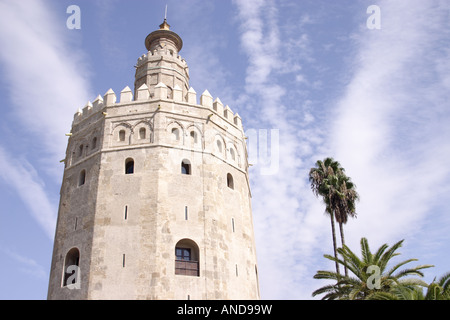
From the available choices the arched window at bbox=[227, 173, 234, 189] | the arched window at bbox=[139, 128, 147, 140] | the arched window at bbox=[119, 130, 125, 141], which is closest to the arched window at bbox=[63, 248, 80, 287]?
the arched window at bbox=[119, 130, 125, 141]

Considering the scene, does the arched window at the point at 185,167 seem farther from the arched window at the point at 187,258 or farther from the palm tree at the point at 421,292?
the palm tree at the point at 421,292

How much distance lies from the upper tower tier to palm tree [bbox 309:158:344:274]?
9.94m

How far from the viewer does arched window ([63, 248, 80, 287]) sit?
75.2 feet

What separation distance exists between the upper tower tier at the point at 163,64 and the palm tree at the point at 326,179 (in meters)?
9.94

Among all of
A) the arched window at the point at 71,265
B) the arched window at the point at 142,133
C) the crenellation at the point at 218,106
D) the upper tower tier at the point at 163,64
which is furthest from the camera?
the upper tower tier at the point at 163,64

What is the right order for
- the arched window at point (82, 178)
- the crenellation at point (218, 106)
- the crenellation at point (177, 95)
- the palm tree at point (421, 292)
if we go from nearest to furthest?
1. the palm tree at point (421, 292)
2. the arched window at point (82, 178)
3. the crenellation at point (177, 95)
4. the crenellation at point (218, 106)

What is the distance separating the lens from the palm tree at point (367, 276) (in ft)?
70.2

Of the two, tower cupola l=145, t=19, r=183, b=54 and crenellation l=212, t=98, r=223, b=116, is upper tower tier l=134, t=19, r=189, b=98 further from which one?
crenellation l=212, t=98, r=223, b=116

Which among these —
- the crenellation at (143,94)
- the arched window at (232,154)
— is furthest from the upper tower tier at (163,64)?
the arched window at (232,154)

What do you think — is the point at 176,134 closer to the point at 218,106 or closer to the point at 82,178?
the point at 218,106
